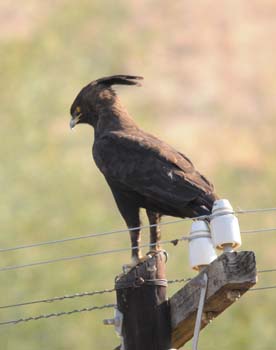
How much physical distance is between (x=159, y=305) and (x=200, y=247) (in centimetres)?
36

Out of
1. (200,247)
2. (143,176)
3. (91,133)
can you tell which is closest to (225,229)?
(200,247)

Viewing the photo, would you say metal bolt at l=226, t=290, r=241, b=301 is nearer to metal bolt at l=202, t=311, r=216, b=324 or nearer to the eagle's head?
metal bolt at l=202, t=311, r=216, b=324

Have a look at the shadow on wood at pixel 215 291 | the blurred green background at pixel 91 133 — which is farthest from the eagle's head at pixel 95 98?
the blurred green background at pixel 91 133

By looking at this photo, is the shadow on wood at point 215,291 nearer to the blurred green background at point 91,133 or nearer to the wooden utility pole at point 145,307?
the wooden utility pole at point 145,307

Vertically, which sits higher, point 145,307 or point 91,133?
point 91,133

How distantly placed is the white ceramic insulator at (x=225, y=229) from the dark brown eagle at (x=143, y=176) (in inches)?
48.9

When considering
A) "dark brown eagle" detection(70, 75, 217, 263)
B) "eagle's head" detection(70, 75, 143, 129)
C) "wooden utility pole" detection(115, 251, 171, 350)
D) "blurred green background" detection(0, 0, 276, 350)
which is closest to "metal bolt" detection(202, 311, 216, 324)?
"wooden utility pole" detection(115, 251, 171, 350)

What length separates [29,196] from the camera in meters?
23.4

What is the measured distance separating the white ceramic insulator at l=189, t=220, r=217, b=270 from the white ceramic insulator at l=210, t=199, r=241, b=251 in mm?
92

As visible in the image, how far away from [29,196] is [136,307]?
628 inches

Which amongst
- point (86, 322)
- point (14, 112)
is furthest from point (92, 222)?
point (14, 112)

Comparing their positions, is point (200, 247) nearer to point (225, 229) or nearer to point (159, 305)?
point (225, 229)

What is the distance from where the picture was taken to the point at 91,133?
1094 inches

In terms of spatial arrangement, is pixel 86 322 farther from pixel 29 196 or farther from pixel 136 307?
pixel 136 307
